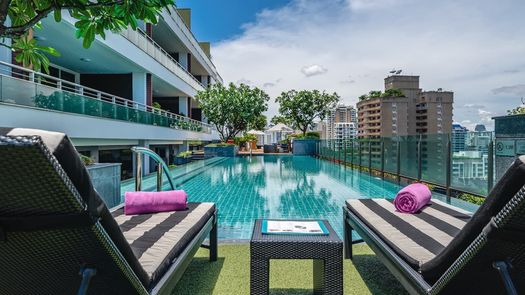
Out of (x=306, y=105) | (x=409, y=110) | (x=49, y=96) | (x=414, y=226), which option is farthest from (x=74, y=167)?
(x=409, y=110)

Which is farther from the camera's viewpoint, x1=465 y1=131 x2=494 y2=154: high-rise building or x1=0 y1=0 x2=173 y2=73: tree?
x1=465 y1=131 x2=494 y2=154: high-rise building

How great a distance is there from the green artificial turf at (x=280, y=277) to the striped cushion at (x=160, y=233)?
47cm

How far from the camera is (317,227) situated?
2316 millimetres

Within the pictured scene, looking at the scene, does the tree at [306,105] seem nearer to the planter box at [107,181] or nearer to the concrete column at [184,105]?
the concrete column at [184,105]

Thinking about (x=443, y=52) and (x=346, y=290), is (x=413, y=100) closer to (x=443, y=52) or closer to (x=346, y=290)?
(x=443, y=52)

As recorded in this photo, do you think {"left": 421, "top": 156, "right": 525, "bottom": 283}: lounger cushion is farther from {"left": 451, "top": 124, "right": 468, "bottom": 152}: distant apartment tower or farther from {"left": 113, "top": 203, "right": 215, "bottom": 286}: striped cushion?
{"left": 451, "top": 124, "right": 468, "bottom": 152}: distant apartment tower

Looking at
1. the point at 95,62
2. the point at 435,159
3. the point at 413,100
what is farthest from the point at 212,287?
the point at 413,100

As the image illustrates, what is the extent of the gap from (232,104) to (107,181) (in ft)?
59.7

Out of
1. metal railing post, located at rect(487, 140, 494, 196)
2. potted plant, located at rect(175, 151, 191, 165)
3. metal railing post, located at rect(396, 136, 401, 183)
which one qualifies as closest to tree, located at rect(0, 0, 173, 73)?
metal railing post, located at rect(487, 140, 494, 196)

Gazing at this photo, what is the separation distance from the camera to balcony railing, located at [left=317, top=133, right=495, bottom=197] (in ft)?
18.0

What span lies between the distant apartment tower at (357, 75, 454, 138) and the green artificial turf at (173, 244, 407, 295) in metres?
68.4

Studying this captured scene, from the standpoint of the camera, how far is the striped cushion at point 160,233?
72.0 inches

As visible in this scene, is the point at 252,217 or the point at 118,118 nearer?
the point at 252,217

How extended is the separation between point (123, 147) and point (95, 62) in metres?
3.55
